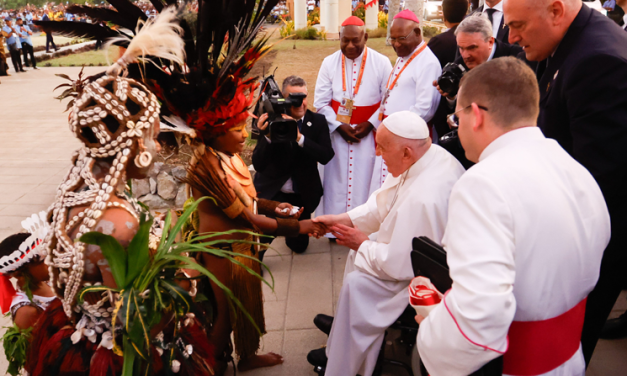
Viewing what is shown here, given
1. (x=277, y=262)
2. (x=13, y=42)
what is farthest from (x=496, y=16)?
(x=13, y=42)

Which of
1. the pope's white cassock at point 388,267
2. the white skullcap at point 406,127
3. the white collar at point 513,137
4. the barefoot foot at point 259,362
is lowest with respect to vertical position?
the barefoot foot at point 259,362

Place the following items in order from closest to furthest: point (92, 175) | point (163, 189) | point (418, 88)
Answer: point (92, 175)
point (418, 88)
point (163, 189)

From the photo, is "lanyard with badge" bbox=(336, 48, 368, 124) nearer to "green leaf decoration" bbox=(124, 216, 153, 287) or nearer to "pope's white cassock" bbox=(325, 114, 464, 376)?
"pope's white cassock" bbox=(325, 114, 464, 376)

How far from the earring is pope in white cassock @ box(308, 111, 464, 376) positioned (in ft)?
4.79

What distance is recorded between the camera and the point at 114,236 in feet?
6.37

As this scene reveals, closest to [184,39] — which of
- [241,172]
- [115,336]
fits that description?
[241,172]

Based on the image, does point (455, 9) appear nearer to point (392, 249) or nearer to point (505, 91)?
point (392, 249)

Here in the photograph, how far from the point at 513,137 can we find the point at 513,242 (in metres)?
0.39

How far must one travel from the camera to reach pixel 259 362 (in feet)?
10.9

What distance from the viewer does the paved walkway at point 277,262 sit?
3.46 meters

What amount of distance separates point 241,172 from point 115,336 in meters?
1.22

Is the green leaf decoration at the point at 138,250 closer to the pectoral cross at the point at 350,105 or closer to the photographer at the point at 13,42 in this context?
the pectoral cross at the point at 350,105

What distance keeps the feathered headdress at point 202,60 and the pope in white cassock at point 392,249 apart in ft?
3.07

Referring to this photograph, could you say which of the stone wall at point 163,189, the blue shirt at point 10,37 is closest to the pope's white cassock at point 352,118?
the stone wall at point 163,189
